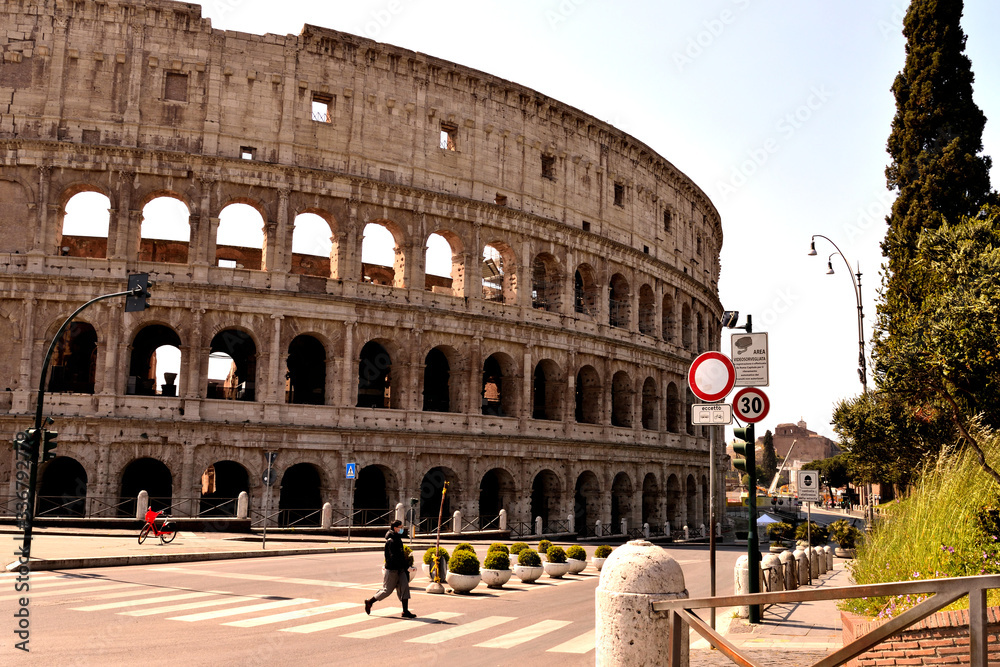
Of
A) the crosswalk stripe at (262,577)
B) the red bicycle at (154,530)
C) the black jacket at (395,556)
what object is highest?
the black jacket at (395,556)

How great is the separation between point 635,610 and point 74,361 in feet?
114

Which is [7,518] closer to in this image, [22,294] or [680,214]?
[22,294]

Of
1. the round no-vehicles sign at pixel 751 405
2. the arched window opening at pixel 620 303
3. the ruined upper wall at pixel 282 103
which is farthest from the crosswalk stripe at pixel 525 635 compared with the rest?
the arched window opening at pixel 620 303

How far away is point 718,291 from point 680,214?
1099 centimetres

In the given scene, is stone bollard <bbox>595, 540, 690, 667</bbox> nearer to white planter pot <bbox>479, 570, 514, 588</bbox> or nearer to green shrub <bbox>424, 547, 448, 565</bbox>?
green shrub <bbox>424, 547, 448, 565</bbox>

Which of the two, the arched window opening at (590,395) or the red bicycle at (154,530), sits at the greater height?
the arched window opening at (590,395)

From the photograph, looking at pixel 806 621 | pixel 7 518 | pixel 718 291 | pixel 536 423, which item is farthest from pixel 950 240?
pixel 718 291

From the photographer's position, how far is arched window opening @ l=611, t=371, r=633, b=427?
1736 inches

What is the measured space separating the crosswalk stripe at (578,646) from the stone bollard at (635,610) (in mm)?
4463

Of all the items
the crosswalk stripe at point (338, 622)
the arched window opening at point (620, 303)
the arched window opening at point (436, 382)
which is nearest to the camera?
the crosswalk stripe at point (338, 622)

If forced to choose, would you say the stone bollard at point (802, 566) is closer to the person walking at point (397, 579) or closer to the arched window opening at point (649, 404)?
the person walking at point (397, 579)

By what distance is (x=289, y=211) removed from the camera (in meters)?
33.7

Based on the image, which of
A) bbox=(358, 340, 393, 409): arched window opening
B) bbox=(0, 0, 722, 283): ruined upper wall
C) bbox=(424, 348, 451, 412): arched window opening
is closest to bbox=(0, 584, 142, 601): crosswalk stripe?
bbox=(0, 0, 722, 283): ruined upper wall

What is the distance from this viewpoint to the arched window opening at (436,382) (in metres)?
39.5
